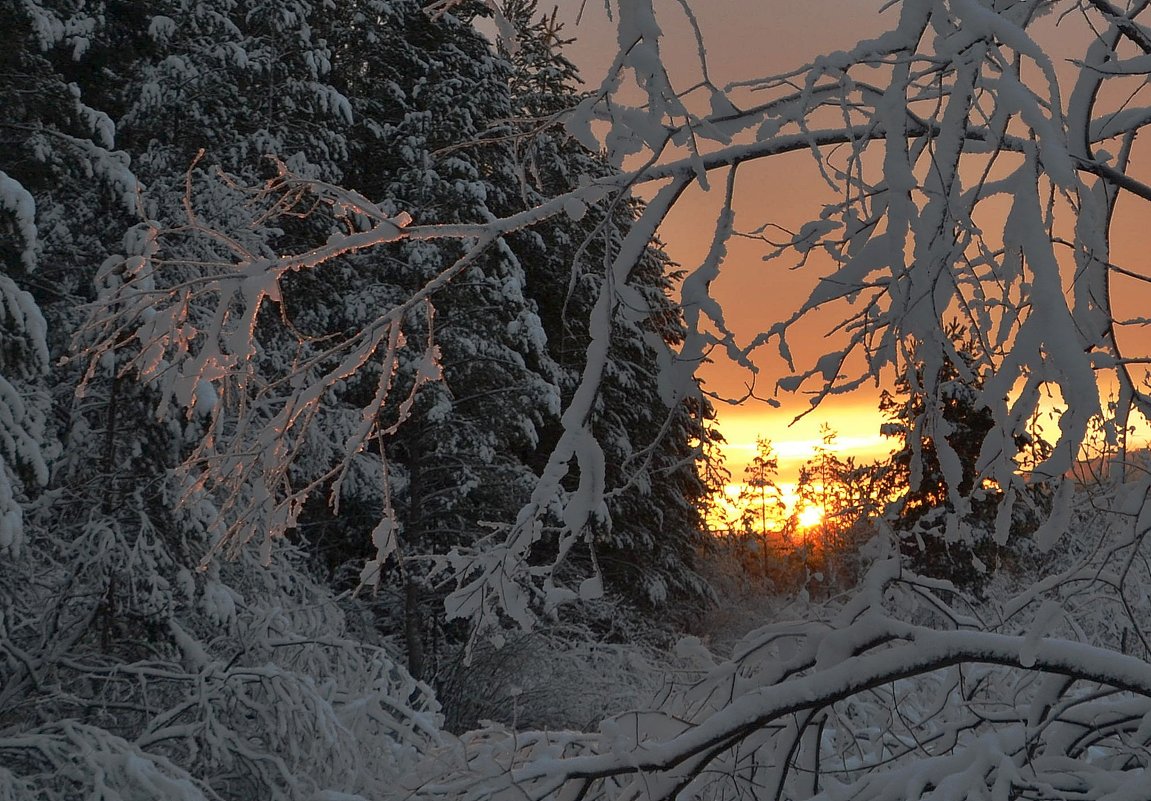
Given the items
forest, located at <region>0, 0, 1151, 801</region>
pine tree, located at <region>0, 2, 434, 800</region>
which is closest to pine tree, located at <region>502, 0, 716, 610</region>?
forest, located at <region>0, 0, 1151, 801</region>

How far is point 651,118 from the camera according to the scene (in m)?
2.03

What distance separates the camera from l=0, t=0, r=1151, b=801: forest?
2.02 metres

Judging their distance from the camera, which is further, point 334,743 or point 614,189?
point 334,743

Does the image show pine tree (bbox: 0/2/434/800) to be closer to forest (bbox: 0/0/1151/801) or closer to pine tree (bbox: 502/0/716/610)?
forest (bbox: 0/0/1151/801)

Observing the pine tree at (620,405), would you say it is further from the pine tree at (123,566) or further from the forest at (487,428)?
the pine tree at (123,566)

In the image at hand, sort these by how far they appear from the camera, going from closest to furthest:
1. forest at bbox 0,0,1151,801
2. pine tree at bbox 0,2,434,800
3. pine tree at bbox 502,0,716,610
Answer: forest at bbox 0,0,1151,801 → pine tree at bbox 0,2,434,800 → pine tree at bbox 502,0,716,610

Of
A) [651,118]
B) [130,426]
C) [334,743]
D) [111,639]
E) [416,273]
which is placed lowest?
[334,743]

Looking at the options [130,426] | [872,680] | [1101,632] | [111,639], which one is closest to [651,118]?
[872,680]

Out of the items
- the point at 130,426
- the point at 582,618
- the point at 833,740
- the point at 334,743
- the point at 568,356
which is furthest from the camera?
the point at 568,356

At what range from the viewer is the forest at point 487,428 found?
6.61 ft

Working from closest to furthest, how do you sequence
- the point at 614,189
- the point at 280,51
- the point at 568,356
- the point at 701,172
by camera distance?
the point at 701,172 < the point at 614,189 < the point at 280,51 < the point at 568,356

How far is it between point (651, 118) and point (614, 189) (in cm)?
35

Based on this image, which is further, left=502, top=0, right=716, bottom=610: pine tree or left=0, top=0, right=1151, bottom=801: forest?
left=502, top=0, right=716, bottom=610: pine tree

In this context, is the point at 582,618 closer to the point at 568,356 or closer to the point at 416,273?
the point at 568,356
